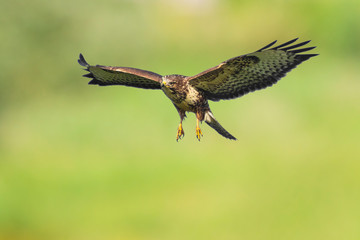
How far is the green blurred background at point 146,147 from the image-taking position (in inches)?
1310

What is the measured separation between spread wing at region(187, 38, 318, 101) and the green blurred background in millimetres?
20271

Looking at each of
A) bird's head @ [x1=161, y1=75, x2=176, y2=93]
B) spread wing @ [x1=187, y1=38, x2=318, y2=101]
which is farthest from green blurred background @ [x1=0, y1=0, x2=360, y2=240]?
bird's head @ [x1=161, y1=75, x2=176, y2=93]

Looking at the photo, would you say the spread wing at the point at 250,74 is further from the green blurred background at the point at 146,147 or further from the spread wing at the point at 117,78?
the green blurred background at the point at 146,147

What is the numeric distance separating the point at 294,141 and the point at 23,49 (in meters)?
11.2

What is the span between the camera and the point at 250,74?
437 inches

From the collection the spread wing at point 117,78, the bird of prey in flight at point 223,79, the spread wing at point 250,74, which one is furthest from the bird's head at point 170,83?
the spread wing at point 117,78

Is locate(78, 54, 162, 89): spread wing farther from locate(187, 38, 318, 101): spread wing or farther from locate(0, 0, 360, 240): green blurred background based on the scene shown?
locate(0, 0, 360, 240): green blurred background

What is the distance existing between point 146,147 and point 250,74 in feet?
90.3

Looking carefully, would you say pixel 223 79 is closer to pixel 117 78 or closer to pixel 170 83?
pixel 170 83

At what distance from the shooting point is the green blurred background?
33.3m

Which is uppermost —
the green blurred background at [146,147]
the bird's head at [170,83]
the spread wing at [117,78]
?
the green blurred background at [146,147]

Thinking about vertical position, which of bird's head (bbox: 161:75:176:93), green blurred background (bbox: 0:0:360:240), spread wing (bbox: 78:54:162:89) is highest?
green blurred background (bbox: 0:0:360:240)

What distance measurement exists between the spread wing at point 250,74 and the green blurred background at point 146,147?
20.3 metres

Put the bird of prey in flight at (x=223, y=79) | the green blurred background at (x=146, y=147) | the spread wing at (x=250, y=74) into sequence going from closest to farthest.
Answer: the bird of prey in flight at (x=223, y=79) → the spread wing at (x=250, y=74) → the green blurred background at (x=146, y=147)
